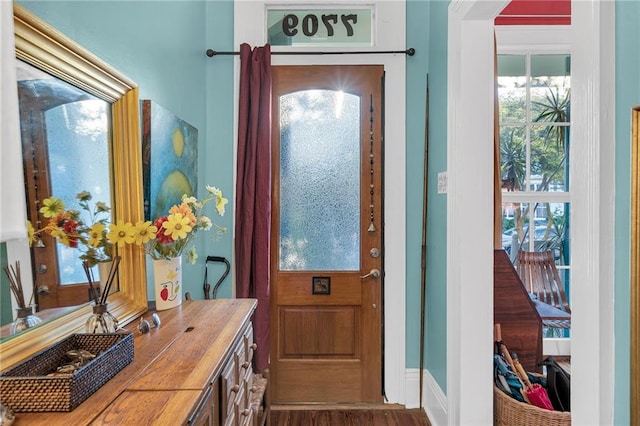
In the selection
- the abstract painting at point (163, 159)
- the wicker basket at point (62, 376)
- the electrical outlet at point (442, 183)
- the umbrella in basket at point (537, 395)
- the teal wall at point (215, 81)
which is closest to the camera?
the wicker basket at point (62, 376)

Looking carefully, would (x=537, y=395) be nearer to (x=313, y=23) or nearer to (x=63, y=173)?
(x=63, y=173)

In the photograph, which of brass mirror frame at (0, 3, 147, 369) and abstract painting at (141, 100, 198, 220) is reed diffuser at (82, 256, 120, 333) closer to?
brass mirror frame at (0, 3, 147, 369)

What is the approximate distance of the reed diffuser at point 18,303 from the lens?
96 centimetres

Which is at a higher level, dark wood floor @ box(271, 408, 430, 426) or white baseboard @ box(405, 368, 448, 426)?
white baseboard @ box(405, 368, 448, 426)

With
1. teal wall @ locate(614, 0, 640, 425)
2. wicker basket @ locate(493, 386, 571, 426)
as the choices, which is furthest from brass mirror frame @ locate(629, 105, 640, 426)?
wicker basket @ locate(493, 386, 571, 426)

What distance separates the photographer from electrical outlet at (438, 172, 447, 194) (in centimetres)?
231

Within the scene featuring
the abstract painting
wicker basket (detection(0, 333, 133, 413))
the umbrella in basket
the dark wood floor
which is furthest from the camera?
the dark wood floor

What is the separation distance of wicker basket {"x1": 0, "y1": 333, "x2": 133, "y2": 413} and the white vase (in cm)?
51

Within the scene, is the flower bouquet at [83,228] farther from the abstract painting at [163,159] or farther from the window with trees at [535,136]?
the window with trees at [535,136]

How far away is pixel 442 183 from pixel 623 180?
138 centimetres

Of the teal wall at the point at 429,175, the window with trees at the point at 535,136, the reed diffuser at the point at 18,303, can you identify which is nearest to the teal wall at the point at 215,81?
the teal wall at the point at 429,175

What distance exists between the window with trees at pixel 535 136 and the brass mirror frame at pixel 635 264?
2335 millimetres

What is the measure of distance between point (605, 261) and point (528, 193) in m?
2.30

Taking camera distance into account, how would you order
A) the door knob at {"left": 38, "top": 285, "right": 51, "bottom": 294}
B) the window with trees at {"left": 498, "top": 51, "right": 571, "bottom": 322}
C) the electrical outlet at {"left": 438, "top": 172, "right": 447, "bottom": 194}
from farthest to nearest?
the window with trees at {"left": 498, "top": 51, "right": 571, "bottom": 322} < the electrical outlet at {"left": 438, "top": 172, "right": 447, "bottom": 194} < the door knob at {"left": 38, "top": 285, "right": 51, "bottom": 294}
